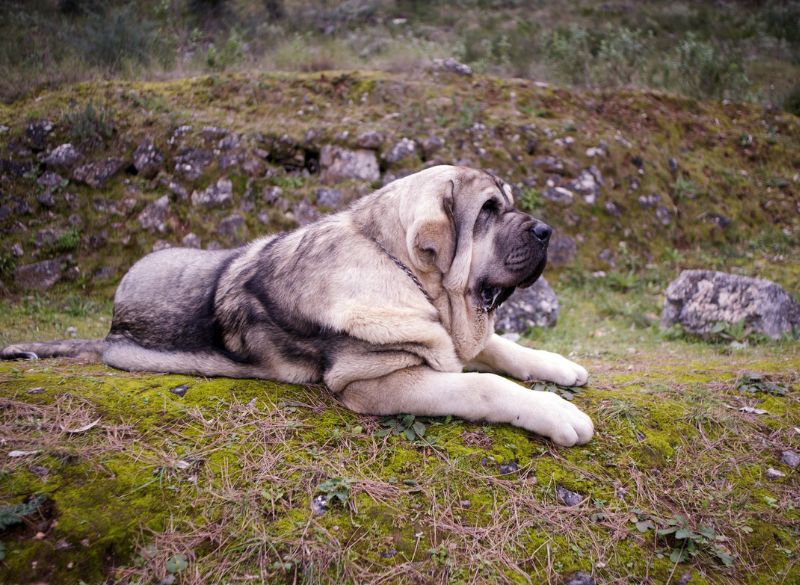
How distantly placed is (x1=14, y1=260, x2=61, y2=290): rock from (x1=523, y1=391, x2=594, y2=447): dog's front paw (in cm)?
769

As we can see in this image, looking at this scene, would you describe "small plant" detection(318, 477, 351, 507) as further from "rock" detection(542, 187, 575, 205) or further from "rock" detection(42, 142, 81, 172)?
"rock" detection(42, 142, 81, 172)

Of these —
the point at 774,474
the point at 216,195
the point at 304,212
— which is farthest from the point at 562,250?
the point at 774,474

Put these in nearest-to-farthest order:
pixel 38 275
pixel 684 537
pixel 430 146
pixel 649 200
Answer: pixel 684 537
pixel 38 275
pixel 430 146
pixel 649 200

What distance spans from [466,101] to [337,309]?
27.8ft

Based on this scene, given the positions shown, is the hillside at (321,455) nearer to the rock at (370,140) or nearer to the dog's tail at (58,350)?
the dog's tail at (58,350)

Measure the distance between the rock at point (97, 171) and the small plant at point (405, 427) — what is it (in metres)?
7.60

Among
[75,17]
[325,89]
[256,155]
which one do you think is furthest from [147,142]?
[75,17]

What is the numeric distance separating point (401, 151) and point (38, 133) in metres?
5.94

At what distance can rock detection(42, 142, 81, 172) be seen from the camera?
341 inches

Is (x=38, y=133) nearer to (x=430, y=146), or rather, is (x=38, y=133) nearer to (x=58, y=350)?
(x=58, y=350)

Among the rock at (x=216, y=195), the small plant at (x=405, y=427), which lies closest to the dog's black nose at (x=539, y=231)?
the small plant at (x=405, y=427)

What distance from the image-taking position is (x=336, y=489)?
9.14ft

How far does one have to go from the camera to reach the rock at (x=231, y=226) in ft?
28.8

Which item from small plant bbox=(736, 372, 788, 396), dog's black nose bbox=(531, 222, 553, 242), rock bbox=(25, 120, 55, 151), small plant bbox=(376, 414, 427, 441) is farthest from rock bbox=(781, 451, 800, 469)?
rock bbox=(25, 120, 55, 151)
